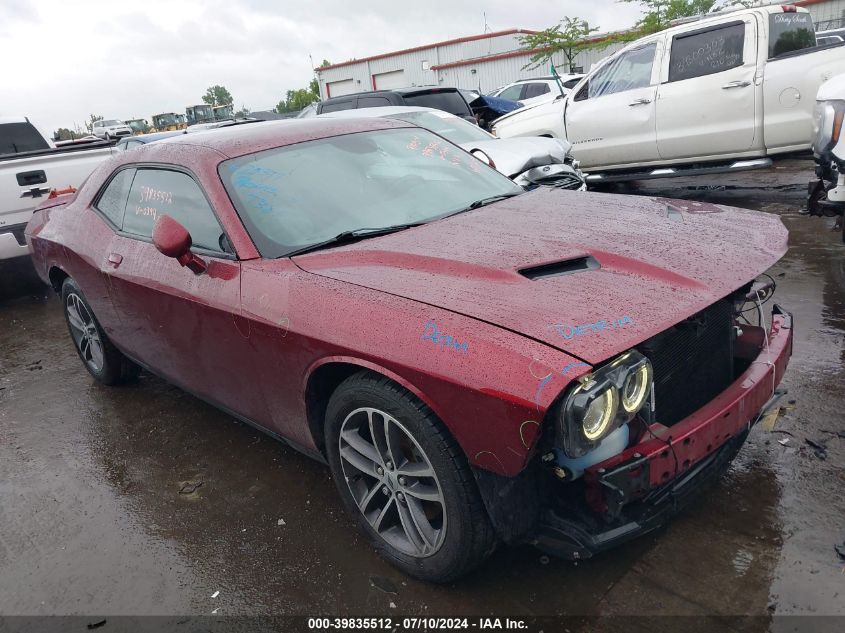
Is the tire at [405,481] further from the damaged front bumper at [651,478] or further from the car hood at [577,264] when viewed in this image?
the car hood at [577,264]

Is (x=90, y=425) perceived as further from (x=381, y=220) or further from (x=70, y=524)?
(x=381, y=220)

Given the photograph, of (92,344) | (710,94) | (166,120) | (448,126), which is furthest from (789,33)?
(166,120)

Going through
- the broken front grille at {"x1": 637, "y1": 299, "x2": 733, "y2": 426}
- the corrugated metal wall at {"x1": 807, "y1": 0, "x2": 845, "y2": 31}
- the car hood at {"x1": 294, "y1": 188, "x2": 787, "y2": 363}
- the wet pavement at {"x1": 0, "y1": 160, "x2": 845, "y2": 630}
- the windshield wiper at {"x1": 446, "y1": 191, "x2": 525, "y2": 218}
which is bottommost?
the wet pavement at {"x1": 0, "y1": 160, "x2": 845, "y2": 630}

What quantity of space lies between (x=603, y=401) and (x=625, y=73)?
697cm

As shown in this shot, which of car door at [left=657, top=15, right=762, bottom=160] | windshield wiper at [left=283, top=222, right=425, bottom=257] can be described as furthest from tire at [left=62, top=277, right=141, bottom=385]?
car door at [left=657, top=15, right=762, bottom=160]

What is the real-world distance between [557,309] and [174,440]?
2.62 meters

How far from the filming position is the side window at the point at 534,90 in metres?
17.3

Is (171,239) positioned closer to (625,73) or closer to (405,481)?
(405,481)

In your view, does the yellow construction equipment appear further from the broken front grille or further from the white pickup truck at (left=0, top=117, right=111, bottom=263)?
the broken front grille

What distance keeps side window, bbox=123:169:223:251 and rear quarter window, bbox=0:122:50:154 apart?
6.17m

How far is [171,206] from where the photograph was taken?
10.8 ft

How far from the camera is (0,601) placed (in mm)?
2623

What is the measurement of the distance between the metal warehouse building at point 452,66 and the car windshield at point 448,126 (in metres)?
23.7

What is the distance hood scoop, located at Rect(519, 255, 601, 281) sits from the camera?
7.55 ft
